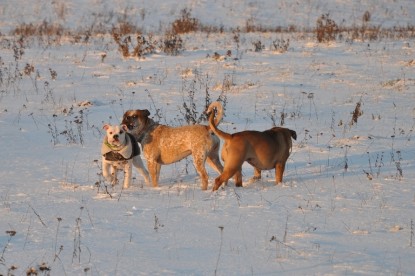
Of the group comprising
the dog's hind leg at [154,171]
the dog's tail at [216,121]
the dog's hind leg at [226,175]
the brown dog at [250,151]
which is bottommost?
the dog's hind leg at [154,171]

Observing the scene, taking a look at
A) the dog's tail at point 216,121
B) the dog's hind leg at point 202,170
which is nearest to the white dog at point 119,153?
the dog's hind leg at point 202,170

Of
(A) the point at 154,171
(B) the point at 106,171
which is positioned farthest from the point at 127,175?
(A) the point at 154,171

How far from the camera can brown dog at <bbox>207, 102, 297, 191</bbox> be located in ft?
25.9

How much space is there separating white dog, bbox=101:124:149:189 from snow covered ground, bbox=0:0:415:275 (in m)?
0.34

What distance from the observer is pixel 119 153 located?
833 centimetres

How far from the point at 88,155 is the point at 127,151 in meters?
1.98

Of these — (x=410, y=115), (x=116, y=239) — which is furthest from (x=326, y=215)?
(x=410, y=115)

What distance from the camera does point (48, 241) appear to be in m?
5.68

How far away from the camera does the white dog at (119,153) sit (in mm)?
8312

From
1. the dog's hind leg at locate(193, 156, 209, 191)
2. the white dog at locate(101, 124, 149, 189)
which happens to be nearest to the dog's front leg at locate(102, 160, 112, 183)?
the white dog at locate(101, 124, 149, 189)

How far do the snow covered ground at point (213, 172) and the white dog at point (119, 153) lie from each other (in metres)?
0.34

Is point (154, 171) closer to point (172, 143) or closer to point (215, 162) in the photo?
point (172, 143)

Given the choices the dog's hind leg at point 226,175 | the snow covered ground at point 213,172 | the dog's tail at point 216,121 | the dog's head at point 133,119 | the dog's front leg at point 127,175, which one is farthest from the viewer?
the dog's head at point 133,119

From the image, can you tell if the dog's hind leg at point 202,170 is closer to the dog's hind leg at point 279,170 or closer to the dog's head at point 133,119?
the dog's hind leg at point 279,170
